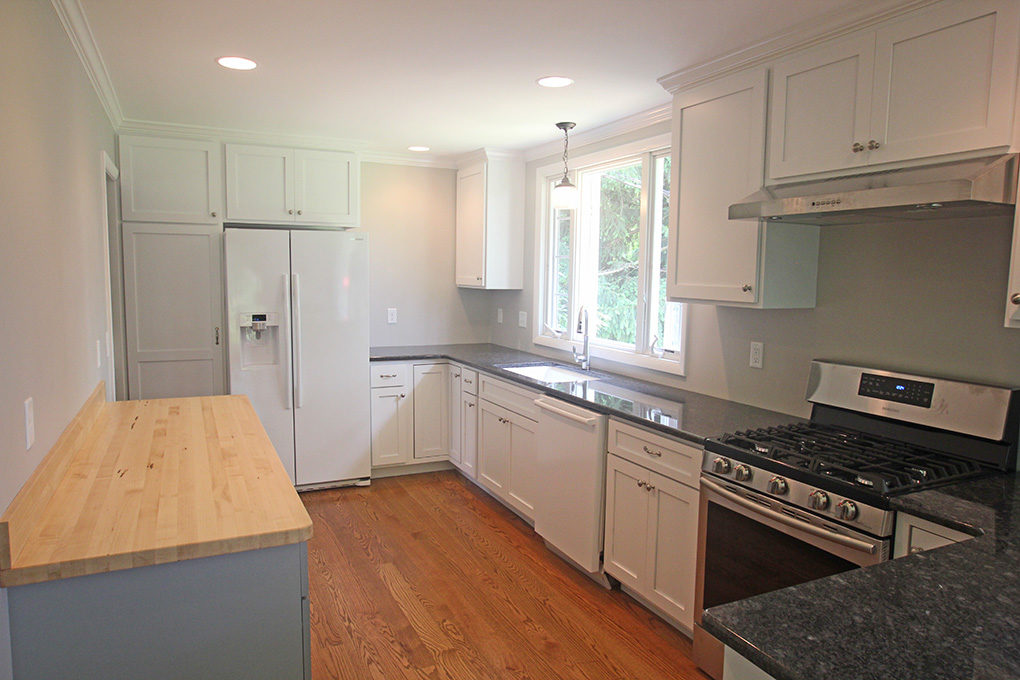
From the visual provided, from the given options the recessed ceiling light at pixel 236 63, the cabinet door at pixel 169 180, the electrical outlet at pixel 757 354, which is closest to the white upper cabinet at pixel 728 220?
the electrical outlet at pixel 757 354

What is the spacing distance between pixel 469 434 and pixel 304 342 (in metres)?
1.25

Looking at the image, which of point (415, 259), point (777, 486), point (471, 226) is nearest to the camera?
point (777, 486)

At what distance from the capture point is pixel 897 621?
3.66ft

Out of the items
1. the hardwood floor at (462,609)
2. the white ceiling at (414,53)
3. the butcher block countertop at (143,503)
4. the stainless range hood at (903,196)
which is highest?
the white ceiling at (414,53)

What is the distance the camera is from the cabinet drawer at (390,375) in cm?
460

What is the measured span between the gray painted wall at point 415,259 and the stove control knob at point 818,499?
373cm

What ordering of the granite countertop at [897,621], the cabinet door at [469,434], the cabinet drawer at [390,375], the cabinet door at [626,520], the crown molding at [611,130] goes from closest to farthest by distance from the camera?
1. the granite countertop at [897,621]
2. the cabinet door at [626,520]
3. the crown molding at [611,130]
4. the cabinet door at [469,434]
5. the cabinet drawer at [390,375]

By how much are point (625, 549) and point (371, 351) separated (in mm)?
2678

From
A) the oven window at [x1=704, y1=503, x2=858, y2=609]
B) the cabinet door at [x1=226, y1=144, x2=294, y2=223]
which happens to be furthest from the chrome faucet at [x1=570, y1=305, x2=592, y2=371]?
the cabinet door at [x1=226, y1=144, x2=294, y2=223]

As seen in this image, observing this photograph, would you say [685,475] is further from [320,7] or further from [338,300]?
[338,300]

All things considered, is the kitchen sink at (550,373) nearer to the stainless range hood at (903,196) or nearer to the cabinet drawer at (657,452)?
the cabinet drawer at (657,452)

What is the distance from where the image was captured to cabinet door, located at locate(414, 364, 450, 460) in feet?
15.6

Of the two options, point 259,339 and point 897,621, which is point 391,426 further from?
point 897,621

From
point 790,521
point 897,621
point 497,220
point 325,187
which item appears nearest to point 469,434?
point 497,220
